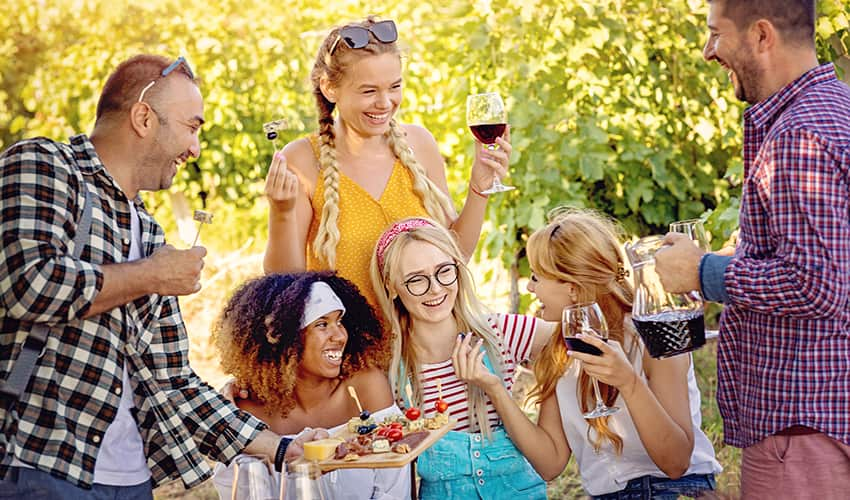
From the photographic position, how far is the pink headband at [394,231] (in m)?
3.44

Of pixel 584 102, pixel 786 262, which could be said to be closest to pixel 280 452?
pixel 786 262

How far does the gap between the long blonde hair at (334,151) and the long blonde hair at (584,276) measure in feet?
1.82

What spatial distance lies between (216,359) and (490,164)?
4042 millimetres

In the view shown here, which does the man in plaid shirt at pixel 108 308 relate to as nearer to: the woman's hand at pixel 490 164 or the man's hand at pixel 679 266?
the man's hand at pixel 679 266

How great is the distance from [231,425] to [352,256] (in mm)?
1023

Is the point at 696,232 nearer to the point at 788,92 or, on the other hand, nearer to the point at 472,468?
the point at 788,92

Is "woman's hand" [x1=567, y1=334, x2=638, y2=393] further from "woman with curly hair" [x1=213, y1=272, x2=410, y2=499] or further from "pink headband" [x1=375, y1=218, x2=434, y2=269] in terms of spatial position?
"pink headband" [x1=375, y1=218, x2=434, y2=269]

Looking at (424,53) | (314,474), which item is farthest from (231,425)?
(424,53)

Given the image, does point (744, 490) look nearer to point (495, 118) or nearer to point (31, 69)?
point (495, 118)

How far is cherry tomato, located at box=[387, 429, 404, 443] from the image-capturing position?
2652mm

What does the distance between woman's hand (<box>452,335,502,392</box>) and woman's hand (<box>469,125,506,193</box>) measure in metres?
0.70

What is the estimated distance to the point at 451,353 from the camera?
11.2ft

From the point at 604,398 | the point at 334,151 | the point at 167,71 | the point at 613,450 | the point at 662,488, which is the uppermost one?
the point at 167,71

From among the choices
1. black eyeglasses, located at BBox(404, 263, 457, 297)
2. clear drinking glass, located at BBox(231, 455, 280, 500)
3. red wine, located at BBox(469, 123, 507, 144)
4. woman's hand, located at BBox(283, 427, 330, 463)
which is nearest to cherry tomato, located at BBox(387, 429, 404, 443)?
woman's hand, located at BBox(283, 427, 330, 463)
